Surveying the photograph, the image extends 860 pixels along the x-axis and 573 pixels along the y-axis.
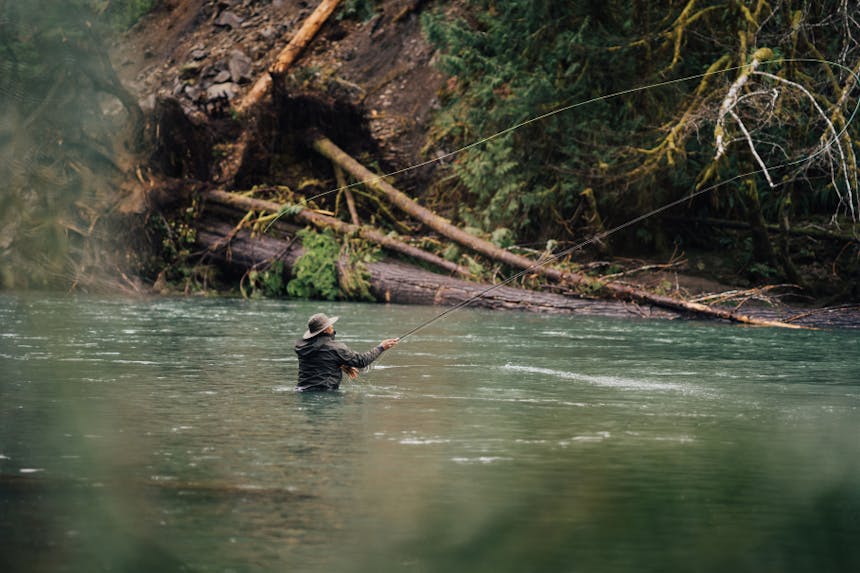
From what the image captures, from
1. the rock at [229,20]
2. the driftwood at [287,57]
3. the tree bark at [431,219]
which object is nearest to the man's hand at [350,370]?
the tree bark at [431,219]

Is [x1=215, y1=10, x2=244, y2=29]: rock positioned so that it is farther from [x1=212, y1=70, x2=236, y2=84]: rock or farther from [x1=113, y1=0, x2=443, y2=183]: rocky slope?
[x1=212, y1=70, x2=236, y2=84]: rock

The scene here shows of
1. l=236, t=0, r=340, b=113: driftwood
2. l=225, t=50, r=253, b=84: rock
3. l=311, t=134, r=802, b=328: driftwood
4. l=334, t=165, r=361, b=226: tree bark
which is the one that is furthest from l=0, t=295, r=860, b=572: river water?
l=225, t=50, r=253, b=84: rock

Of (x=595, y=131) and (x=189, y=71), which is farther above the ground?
(x=189, y=71)

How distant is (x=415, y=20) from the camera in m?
30.7

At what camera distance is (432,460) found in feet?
25.6

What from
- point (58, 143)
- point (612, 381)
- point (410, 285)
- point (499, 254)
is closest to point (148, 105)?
point (58, 143)

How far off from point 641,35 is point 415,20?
1060cm

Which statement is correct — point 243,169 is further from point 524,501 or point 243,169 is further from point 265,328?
point 524,501

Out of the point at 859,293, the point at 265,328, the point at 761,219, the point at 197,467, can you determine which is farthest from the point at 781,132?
the point at 197,467

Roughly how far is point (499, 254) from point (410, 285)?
1622 mm

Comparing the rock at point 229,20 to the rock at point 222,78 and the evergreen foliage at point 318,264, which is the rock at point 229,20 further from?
the evergreen foliage at point 318,264

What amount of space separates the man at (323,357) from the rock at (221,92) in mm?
17593

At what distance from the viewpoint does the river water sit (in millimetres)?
5801

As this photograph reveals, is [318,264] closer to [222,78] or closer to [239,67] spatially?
[222,78]
